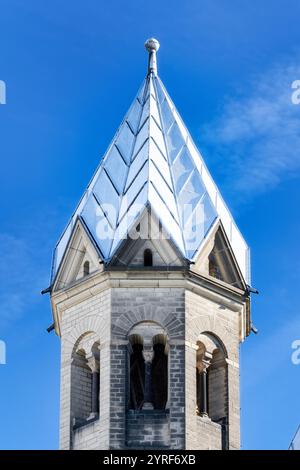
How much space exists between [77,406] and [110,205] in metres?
4.76

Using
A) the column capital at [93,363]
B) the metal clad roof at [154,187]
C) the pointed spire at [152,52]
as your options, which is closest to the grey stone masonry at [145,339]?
the column capital at [93,363]

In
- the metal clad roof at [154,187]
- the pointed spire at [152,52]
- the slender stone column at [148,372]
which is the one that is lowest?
the slender stone column at [148,372]

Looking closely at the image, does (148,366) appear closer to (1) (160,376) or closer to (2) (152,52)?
(1) (160,376)

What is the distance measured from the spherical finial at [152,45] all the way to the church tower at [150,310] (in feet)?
11.0

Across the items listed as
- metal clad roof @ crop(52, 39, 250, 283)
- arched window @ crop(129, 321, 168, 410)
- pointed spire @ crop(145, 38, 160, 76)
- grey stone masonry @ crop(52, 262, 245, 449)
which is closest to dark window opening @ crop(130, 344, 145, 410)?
arched window @ crop(129, 321, 168, 410)

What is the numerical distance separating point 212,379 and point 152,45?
9.11m

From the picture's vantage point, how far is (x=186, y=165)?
2440 inches

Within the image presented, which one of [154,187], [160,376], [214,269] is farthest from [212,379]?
[154,187]

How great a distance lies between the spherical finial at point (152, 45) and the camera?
210ft

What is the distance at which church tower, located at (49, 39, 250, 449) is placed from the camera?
57531 mm

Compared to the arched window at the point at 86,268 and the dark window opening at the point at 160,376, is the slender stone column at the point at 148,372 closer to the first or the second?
the dark window opening at the point at 160,376

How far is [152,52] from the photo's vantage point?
64.2 meters
